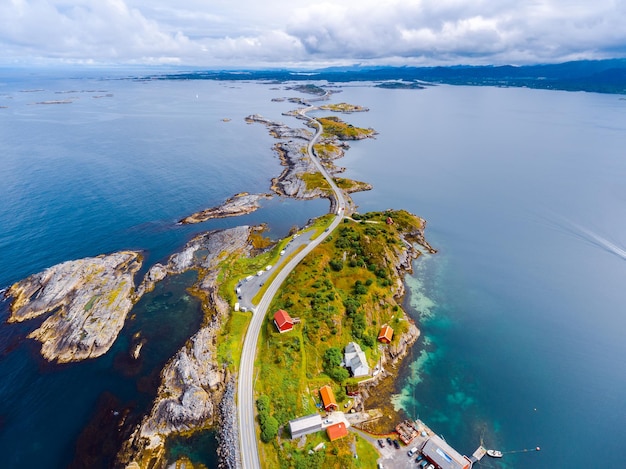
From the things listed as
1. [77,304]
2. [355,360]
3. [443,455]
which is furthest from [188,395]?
[443,455]

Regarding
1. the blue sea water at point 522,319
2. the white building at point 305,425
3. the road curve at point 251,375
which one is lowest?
the blue sea water at point 522,319

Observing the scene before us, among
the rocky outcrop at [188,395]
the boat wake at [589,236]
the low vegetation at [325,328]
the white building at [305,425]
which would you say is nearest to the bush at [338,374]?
the low vegetation at [325,328]

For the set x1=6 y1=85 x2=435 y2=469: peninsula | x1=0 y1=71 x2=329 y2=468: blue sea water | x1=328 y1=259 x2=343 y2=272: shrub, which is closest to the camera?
x1=6 y1=85 x2=435 y2=469: peninsula

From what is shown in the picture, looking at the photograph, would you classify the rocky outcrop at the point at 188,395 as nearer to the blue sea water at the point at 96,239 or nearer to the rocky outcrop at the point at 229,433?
the rocky outcrop at the point at 229,433

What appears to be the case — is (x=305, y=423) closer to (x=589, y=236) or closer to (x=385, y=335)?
(x=385, y=335)

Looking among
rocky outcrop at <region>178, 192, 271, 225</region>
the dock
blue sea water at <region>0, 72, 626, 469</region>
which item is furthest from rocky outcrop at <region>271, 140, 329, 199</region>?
the dock

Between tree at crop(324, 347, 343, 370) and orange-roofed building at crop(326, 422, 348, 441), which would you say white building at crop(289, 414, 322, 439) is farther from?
tree at crop(324, 347, 343, 370)
